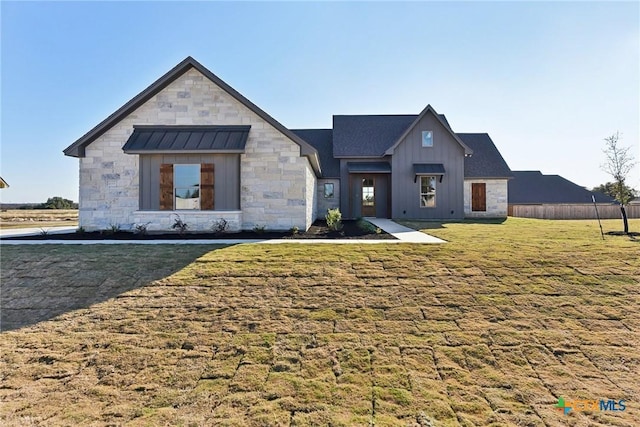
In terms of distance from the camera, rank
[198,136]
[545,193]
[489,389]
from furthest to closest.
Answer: [545,193]
[198,136]
[489,389]

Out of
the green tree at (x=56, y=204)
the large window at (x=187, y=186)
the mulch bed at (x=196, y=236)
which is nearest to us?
the mulch bed at (x=196, y=236)

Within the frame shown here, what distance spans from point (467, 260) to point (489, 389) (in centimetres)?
390

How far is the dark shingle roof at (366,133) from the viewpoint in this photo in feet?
68.2

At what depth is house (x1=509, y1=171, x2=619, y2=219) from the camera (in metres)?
24.1

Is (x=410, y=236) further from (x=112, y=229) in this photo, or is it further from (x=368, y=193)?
(x=368, y=193)

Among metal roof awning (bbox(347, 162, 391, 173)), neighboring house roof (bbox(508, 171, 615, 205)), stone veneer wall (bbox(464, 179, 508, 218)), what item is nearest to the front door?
metal roof awning (bbox(347, 162, 391, 173))

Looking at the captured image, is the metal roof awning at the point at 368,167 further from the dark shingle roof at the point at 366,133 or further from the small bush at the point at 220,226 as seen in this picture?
the small bush at the point at 220,226

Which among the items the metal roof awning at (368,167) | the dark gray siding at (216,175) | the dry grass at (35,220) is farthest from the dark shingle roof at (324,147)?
the dry grass at (35,220)

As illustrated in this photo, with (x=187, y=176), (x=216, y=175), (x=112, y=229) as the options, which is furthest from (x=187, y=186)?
(x=112, y=229)

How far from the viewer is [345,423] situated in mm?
2939

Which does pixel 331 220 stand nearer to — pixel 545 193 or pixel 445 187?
pixel 445 187

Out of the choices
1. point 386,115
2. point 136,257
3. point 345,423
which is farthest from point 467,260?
point 386,115

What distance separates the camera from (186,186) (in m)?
12.2

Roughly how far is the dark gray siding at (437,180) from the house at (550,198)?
8438mm
